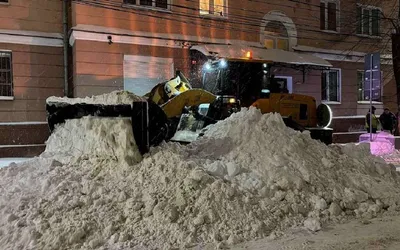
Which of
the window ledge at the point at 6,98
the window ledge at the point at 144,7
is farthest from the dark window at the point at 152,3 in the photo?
the window ledge at the point at 6,98

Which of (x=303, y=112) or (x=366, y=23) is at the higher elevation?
(x=366, y=23)

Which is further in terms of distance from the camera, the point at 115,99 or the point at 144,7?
the point at 144,7

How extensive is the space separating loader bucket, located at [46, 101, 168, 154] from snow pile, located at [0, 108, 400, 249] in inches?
9.8

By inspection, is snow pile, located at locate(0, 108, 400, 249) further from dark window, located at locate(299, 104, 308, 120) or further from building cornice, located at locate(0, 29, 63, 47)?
building cornice, located at locate(0, 29, 63, 47)

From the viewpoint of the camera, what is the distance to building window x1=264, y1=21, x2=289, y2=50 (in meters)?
20.0

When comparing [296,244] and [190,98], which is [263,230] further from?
[190,98]

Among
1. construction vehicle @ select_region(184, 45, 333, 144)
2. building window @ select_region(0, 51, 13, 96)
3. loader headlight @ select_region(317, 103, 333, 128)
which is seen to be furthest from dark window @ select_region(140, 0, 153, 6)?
loader headlight @ select_region(317, 103, 333, 128)

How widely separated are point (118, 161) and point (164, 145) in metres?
0.91

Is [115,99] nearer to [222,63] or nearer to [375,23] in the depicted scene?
[222,63]

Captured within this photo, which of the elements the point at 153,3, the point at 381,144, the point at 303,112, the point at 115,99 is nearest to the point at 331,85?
the point at 381,144

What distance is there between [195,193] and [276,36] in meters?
15.6

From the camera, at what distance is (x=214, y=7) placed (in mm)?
18422

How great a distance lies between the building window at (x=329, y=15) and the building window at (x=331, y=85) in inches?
92.3

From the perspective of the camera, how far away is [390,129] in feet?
61.0
